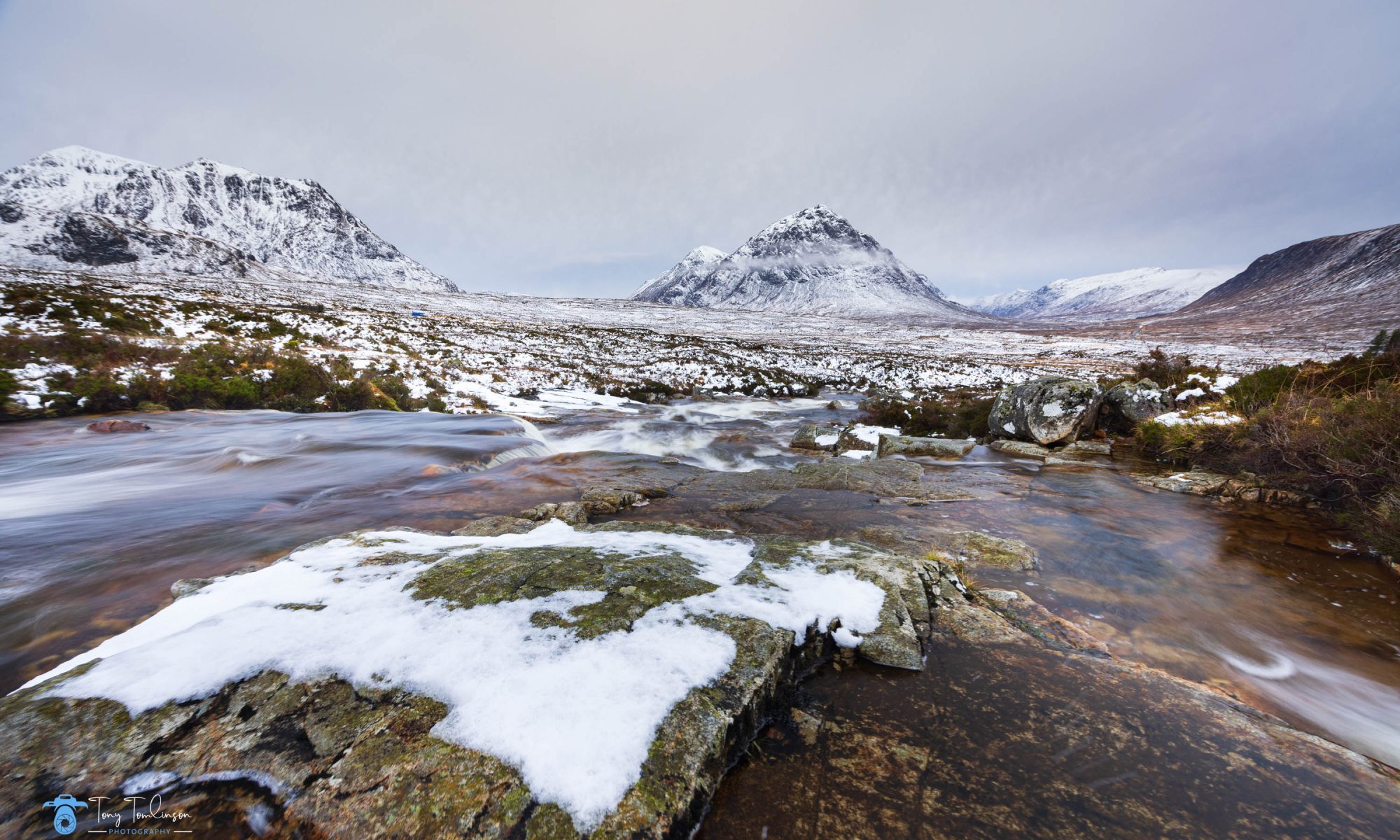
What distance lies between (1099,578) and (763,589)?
3.71 metres

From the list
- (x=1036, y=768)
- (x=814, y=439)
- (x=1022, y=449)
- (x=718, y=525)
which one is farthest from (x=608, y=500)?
(x=1022, y=449)

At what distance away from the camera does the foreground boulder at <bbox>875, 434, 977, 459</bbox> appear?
34.1 ft

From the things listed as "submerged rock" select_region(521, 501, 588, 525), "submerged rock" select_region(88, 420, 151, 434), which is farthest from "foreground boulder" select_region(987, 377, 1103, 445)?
"submerged rock" select_region(88, 420, 151, 434)

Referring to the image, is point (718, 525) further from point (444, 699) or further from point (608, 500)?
point (444, 699)

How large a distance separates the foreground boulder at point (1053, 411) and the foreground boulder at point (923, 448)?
4.64 feet

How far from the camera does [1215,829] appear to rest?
1894mm

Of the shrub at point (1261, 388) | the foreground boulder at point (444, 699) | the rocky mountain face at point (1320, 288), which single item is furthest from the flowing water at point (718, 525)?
the rocky mountain face at point (1320, 288)

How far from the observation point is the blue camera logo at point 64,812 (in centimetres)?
171

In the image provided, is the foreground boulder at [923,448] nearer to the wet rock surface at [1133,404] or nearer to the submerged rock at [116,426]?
the wet rock surface at [1133,404]

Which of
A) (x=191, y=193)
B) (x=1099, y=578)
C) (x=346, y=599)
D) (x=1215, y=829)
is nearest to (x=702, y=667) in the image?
(x=1215, y=829)

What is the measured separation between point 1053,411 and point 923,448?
10.2 ft

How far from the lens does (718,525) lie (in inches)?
239

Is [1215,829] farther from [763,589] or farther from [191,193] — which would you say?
[191,193]

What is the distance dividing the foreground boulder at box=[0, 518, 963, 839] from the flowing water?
40 cm
